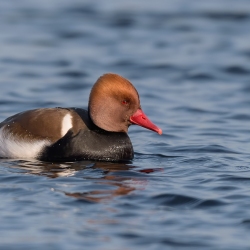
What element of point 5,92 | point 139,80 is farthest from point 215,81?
point 5,92

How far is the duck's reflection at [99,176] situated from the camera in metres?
8.44

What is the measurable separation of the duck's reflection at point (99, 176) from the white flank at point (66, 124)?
1.33ft

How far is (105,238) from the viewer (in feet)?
23.5

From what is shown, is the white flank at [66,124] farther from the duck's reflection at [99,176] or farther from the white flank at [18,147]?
the duck's reflection at [99,176]

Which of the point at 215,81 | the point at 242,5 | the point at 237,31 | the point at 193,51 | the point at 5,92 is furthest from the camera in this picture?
the point at 242,5

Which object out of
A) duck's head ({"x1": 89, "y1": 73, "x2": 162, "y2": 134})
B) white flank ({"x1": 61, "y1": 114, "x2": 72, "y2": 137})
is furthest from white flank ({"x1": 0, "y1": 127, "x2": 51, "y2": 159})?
duck's head ({"x1": 89, "y1": 73, "x2": 162, "y2": 134})

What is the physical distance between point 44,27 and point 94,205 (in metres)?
13.3

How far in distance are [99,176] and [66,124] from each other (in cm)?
96

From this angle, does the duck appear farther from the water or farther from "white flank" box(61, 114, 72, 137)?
the water

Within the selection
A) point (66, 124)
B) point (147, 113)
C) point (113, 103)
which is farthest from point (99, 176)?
point (147, 113)

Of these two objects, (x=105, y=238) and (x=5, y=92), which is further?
(x=5, y=92)

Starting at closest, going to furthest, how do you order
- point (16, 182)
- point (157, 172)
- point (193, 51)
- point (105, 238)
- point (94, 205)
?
point (105, 238), point (94, 205), point (16, 182), point (157, 172), point (193, 51)

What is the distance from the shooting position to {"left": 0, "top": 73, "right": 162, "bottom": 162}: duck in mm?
9750

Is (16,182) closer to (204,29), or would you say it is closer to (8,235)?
(8,235)
